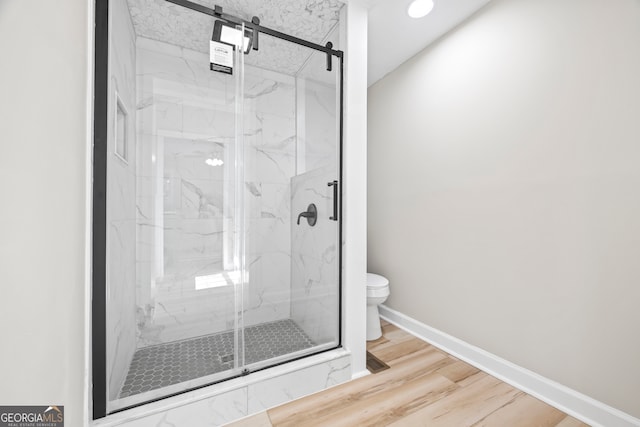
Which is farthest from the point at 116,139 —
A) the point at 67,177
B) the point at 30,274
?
the point at 30,274

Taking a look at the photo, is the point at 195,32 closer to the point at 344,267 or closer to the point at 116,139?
the point at 116,139

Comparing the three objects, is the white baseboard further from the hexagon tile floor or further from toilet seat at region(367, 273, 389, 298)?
the hexagon tile floor

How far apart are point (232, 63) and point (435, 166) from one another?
5.45 ft

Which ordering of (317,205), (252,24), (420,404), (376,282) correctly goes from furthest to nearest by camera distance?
(376,282), (317,205), (252,24), (420,404)

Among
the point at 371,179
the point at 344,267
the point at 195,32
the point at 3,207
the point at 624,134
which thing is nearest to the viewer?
the point at 3,207

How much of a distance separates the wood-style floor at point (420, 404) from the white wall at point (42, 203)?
0.89 metres

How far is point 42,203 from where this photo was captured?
0.62 m

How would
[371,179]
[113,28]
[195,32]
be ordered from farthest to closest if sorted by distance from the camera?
[371,179] < [195,32] < [113,28]

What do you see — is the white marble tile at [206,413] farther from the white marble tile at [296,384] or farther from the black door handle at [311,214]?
the black door handle at [311,214]

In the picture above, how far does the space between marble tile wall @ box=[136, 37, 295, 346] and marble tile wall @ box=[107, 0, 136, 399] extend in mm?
122

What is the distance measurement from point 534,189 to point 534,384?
1.08 m

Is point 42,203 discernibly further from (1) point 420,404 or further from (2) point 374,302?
(2) point 374,302

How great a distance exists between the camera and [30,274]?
560 mm

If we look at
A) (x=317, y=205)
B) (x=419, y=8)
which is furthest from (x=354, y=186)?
(x=419, y=8)
